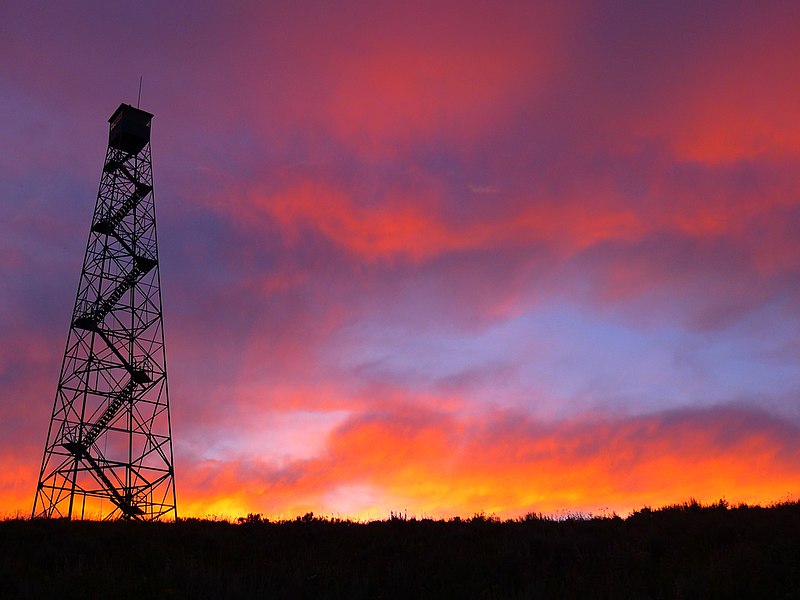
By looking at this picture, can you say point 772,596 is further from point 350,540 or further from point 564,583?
point 350,540

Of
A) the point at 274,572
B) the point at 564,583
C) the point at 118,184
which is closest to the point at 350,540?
the point at 274,572

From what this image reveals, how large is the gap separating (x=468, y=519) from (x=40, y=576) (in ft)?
33.8

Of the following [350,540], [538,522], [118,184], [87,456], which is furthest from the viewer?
[118,184]

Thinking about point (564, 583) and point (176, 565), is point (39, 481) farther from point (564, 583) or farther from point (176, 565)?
point (564, 583)

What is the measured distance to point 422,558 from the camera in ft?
39.7

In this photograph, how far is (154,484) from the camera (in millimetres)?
33125

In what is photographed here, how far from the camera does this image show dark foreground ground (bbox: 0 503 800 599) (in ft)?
32.2

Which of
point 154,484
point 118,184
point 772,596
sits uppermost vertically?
point 118,184

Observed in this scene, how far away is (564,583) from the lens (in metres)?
10.1

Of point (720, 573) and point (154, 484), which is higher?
point (154, 484)

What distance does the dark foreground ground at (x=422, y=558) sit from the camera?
9.82m

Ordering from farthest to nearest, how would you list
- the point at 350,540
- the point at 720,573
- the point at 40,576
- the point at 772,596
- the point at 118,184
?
the point at 118,184 < the point at 350,540 < the point at 40,576 < the point at 720,573 < the point at 772,596

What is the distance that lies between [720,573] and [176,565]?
27.5 feet

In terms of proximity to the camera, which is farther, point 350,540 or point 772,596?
point 350,540
